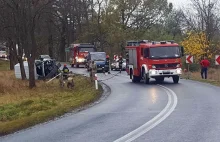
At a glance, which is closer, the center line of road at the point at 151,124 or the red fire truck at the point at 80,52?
the center line of road at the point at 151,124

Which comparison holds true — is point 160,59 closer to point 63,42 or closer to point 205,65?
point 205,65

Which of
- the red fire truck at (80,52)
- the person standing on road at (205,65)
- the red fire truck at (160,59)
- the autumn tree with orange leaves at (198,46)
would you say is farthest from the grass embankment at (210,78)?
the red fire truck at (80,52)

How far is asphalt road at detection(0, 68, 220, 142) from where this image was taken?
35.9 ft

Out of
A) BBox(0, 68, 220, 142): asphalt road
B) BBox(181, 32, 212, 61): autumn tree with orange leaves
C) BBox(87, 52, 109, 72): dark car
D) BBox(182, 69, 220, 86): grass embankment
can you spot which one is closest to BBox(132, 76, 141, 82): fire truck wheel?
BBox(182, 69, 220, 86): grass embankment

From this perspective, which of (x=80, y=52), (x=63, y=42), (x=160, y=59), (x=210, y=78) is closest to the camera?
(x=160, y=59)

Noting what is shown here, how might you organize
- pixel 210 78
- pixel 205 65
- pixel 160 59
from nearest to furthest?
1. pixel 160 59
2. pixel 205 65
3. pixel 210 78

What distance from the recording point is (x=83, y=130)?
12305mm

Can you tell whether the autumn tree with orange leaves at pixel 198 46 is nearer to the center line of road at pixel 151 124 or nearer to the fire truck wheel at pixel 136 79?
the fire truck wheel at pixel 136 79

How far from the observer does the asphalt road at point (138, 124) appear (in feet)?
35.9

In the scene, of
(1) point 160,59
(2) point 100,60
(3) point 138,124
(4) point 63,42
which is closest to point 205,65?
(1) point 160,59

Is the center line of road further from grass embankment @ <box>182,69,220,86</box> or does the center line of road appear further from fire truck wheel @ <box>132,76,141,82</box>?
fire truck wheel @ <box>132,76,141,82</box>

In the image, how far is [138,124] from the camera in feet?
42.6

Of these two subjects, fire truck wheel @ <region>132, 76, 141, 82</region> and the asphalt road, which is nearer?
the asphalt road

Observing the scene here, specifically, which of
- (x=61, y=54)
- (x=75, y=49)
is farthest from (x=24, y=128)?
(x=61, y=54)
